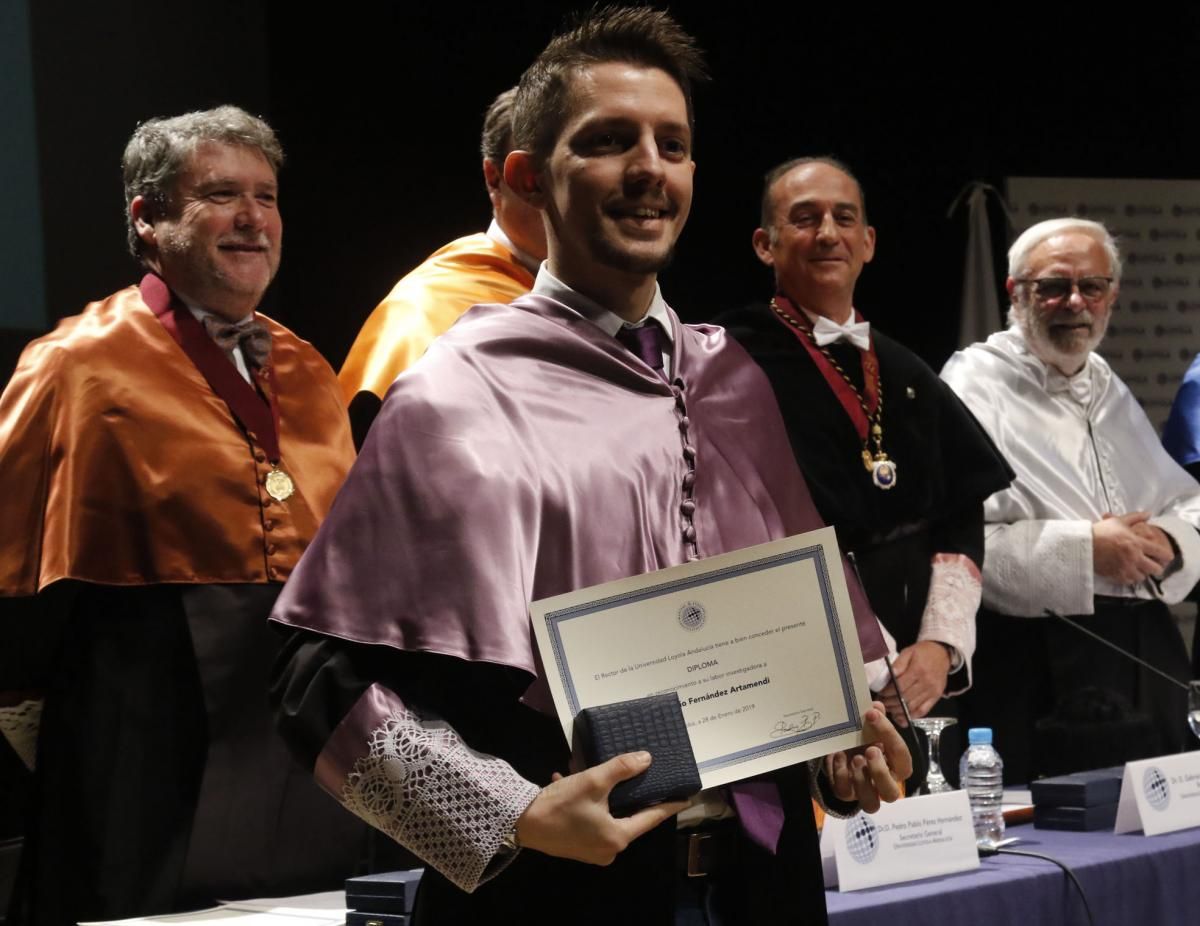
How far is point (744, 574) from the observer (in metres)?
1.53

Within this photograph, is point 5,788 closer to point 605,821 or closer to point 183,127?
point 183,127

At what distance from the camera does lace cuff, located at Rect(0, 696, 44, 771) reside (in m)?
2.95

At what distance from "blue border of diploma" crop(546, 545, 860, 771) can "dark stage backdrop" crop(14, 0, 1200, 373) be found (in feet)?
8.49

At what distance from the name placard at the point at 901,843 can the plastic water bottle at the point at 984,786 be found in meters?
0.19

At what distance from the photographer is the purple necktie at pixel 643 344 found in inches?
67.4

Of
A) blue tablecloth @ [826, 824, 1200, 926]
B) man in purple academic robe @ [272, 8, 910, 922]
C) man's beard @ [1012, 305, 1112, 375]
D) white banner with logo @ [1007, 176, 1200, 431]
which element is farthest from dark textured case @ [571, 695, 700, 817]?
white banner with logo @ [1007, 176, 1200, 431]

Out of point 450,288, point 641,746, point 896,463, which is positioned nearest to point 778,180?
point 896,463

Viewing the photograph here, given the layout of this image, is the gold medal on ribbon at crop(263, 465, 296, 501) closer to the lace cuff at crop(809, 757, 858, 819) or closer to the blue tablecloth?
the blue tablecloth

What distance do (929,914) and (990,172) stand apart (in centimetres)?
407

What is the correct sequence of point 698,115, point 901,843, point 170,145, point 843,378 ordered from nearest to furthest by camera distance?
1. point 901,843
2. point 170,145
3. point 843,378
4. point 698,115

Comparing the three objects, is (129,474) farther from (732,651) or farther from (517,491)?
(732,651)

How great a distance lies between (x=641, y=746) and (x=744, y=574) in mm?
201

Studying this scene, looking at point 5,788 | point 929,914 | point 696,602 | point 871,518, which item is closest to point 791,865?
point 696,602

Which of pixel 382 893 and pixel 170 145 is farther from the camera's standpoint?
pixel 170 145
